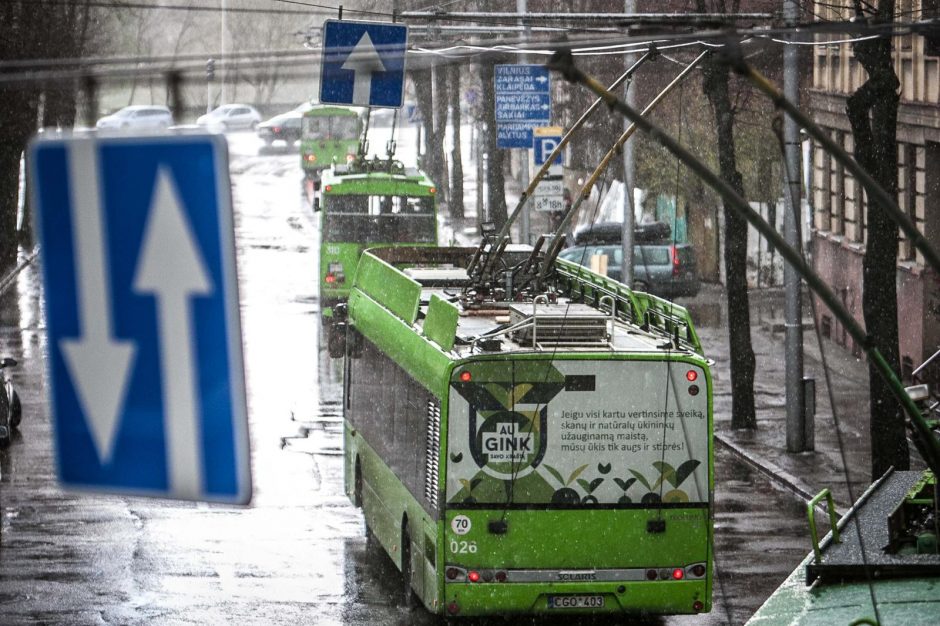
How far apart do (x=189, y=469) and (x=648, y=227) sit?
4136 cm

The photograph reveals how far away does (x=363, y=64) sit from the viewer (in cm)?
2180

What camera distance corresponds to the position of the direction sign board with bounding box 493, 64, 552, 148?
103 feet

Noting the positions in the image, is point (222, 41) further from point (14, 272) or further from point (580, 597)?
point (580, 597)

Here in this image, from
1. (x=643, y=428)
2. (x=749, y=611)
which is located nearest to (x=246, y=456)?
(x=643, y=428)

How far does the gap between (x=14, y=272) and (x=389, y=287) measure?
2833 cm

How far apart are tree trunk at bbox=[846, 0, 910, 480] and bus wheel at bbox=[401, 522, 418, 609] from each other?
6204 millimetres

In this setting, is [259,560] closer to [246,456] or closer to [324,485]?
[324,485]

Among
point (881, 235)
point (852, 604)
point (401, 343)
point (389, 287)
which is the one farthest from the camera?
point (881, 235)

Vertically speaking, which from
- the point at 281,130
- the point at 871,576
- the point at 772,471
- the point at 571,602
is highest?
the point at 871,576

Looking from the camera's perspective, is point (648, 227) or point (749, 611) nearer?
point (749, 611)

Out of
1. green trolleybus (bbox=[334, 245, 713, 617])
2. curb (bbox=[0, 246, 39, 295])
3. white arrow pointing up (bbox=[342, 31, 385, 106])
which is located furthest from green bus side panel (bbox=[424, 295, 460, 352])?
curb (bbox=[0, 246, 39, 295])

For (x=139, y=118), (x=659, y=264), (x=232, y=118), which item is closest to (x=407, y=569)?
(x=659, y=264)

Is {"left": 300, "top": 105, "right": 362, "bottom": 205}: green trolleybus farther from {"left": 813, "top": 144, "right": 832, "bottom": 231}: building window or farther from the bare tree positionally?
the bare tree

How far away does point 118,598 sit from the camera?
14820mm
